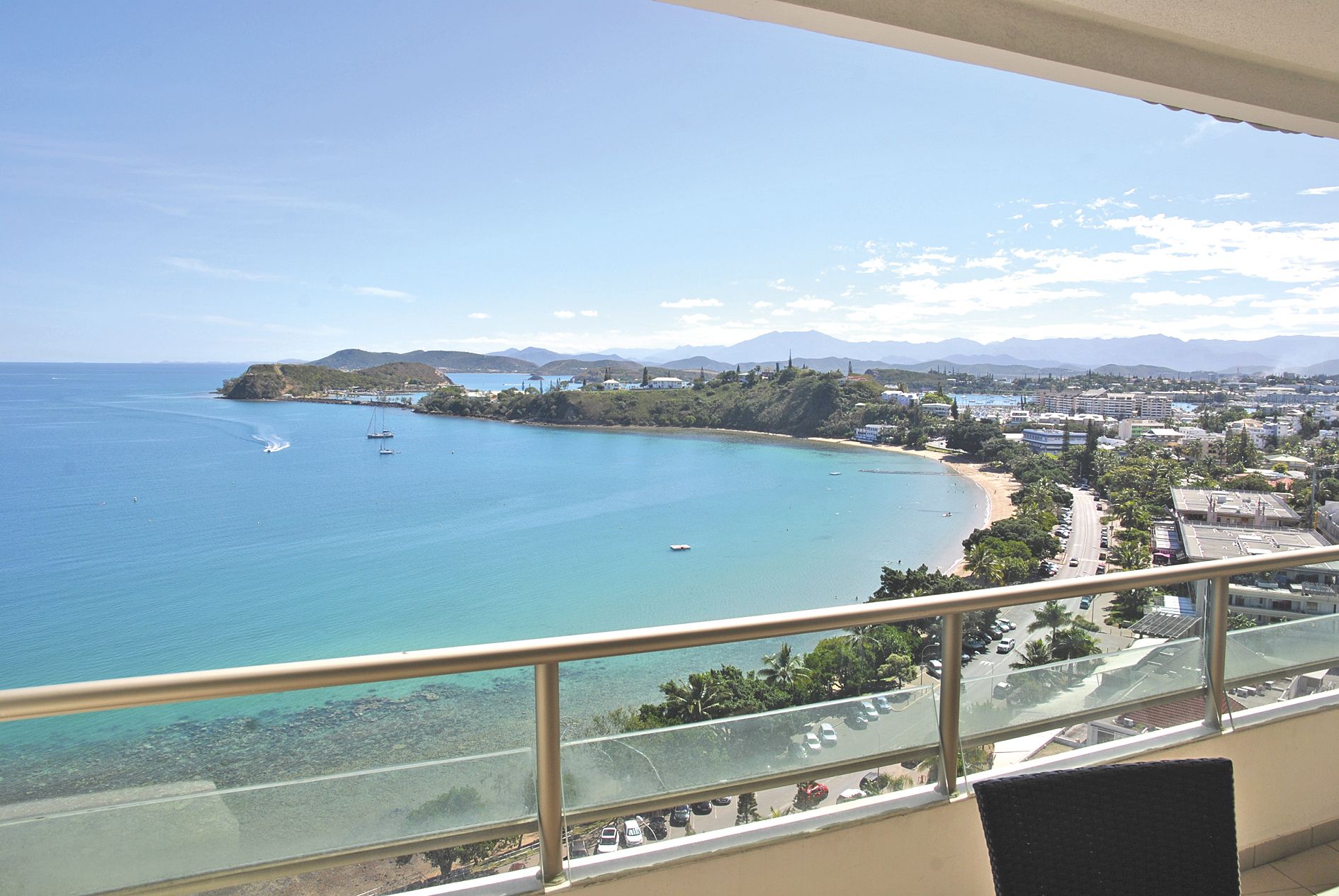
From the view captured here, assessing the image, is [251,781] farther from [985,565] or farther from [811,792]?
[985,565]

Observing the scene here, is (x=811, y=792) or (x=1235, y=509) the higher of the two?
(x=811, y=792)

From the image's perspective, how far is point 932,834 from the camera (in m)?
1.34

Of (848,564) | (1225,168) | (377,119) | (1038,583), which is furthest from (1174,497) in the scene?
(377,119)

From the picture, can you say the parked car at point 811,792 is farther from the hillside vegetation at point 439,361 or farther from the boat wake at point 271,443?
the hillside vegetation at point 439,361

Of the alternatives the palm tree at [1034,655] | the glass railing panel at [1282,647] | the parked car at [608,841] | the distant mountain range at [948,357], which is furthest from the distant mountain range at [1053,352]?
the parked car at [608,841]

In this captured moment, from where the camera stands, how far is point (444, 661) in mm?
984

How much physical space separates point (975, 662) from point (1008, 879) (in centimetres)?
57

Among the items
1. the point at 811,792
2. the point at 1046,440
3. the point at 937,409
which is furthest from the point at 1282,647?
the point at 937,409

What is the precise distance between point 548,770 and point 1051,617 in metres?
1.14

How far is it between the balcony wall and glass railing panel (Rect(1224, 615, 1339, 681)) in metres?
0.09

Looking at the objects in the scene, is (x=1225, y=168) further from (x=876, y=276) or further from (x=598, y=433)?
(x=598, y=433)

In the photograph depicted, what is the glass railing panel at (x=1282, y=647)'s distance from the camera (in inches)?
68.5

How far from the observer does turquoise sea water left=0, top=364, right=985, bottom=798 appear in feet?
89.3

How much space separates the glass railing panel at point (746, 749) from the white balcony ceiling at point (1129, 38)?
152 cm
